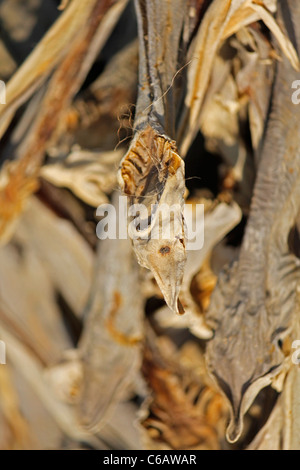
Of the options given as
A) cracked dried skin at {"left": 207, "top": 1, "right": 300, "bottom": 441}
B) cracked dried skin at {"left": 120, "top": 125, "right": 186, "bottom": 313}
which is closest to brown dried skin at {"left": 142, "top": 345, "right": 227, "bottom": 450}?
cracked dried skin at {"left": 207, "top": 1, "right": 300, "bottom": 441}

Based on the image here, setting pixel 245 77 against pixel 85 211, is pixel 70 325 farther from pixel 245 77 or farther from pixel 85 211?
pixel 245 77

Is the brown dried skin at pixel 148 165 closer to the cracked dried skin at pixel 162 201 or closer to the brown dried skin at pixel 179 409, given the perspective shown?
the cracked dried skin at pixel 162 201

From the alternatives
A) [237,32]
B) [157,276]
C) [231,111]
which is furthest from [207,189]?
[157,276]
